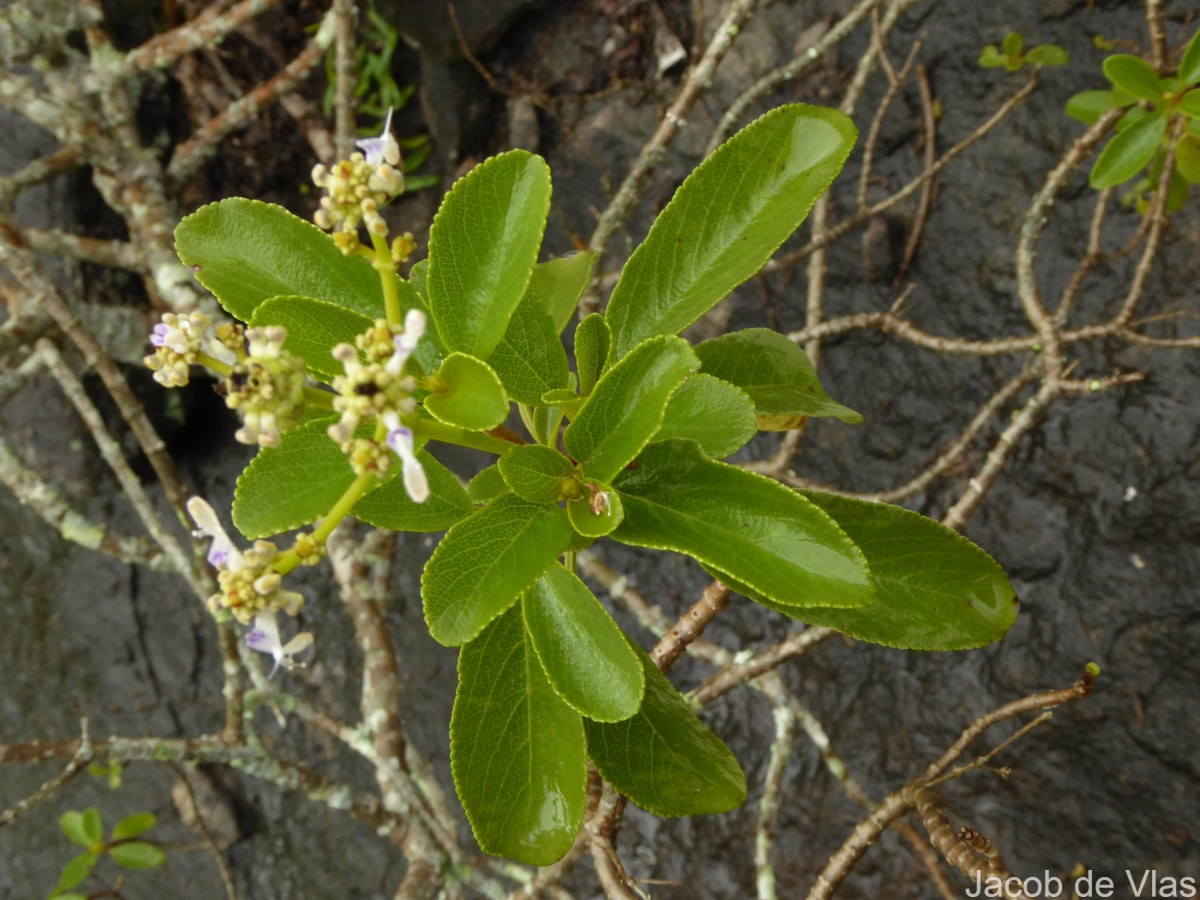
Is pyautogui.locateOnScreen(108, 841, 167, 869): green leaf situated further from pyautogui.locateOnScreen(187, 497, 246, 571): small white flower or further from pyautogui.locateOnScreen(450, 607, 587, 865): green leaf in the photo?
pyautogui.locateOnScreen(187, 497, 246, 571): small white flower

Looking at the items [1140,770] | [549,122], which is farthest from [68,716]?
[1140,770]

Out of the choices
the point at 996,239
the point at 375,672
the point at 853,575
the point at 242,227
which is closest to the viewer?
the point at 853,575

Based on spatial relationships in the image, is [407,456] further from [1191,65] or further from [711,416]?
[1191,65]

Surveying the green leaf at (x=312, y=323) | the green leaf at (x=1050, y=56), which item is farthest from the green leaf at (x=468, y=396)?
the green leaf at (x=1050, y=56)

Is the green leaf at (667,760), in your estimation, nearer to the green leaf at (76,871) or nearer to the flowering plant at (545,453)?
the flowering plant at (545,453)

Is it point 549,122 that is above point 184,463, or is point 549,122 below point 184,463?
above

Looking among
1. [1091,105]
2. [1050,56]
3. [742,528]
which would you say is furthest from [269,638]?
[1050,56]

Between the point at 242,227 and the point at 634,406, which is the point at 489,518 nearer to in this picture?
the point at 634,406
